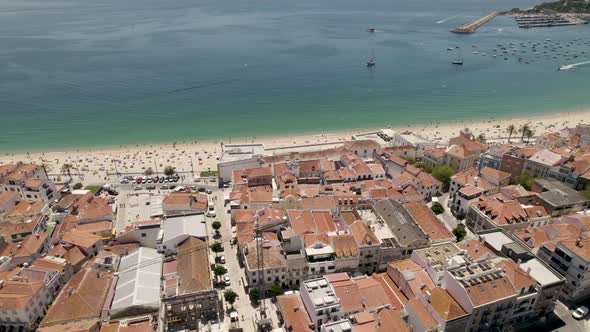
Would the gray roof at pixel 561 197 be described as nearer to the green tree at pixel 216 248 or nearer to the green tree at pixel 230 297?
the green tree at pixel 230 297

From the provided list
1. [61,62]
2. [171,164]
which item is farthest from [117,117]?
[61,62]

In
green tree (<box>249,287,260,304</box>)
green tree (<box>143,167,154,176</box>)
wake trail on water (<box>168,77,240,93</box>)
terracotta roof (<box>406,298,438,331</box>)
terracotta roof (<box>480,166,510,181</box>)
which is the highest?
wake trail on water (<box>168,77,240,93</box>)

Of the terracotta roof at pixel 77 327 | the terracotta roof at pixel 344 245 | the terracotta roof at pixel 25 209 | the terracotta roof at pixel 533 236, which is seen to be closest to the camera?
the terracotta roof at pixel 77 327

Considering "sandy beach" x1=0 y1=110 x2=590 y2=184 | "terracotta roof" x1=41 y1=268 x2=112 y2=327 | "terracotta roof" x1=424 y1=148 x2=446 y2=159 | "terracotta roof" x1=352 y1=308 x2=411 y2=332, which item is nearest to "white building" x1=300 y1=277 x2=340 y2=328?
"terracotta roof" x1=352 y1=308 x2=411 y2=332

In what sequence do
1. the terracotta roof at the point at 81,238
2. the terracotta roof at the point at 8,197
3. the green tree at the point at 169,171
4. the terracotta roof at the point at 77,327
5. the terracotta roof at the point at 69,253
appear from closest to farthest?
the terracotta roof at the point at 77,327 < the terracotta roof at the point at 69,253 < the terracotta roof at the point at 81,238 < the terracotta roof at the point at 8,197 < the green tree at the point at 169,171

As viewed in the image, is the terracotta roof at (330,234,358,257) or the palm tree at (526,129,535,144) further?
the palm tree at (526,129,535,144)

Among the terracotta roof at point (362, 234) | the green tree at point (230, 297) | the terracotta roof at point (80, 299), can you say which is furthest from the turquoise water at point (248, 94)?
the green tree at point (230, 297)

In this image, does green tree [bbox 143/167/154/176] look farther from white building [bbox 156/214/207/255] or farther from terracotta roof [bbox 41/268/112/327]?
terracotta roof [bbox 41/268/112/327]

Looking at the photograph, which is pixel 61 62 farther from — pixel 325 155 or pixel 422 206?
pixel 422 206
